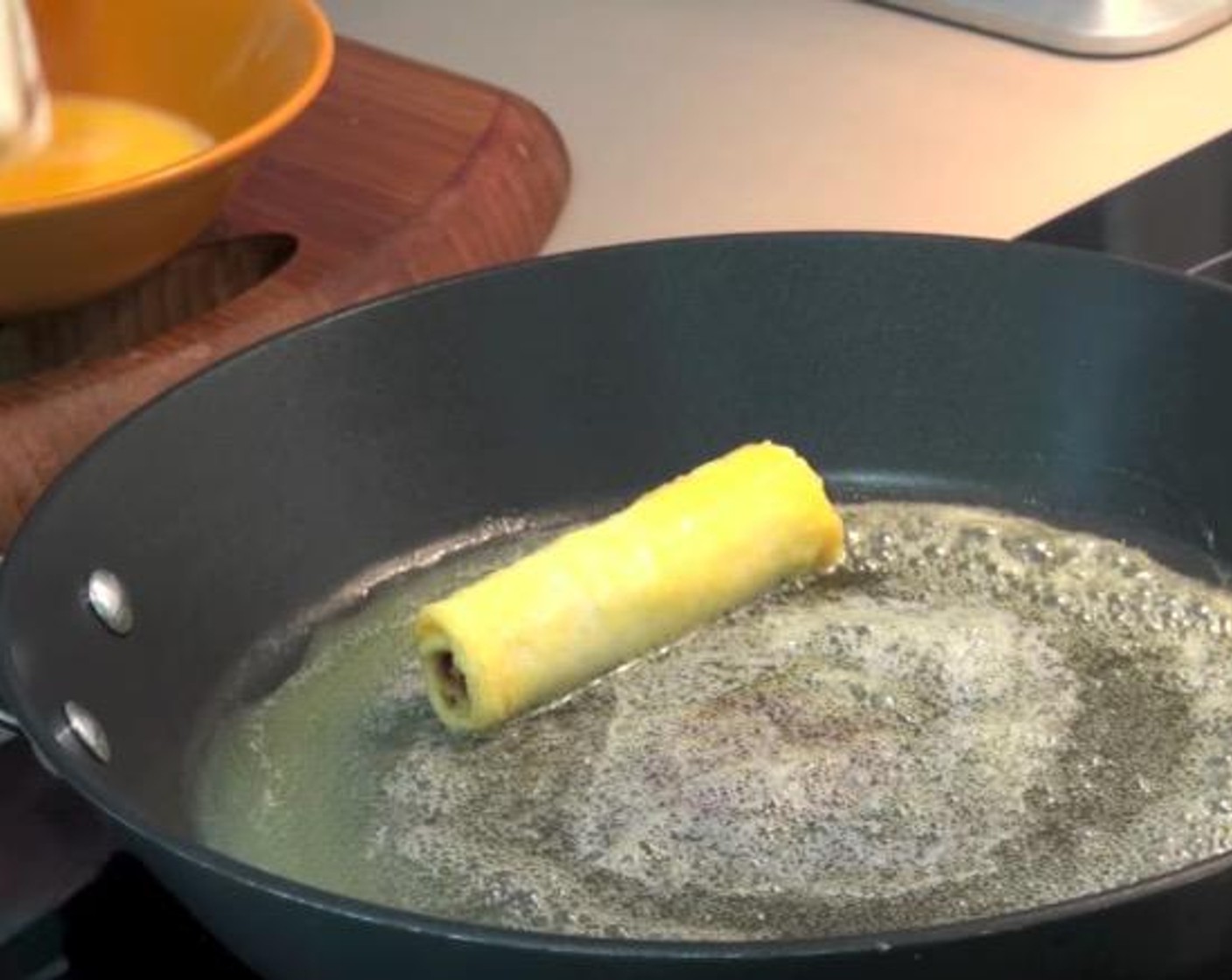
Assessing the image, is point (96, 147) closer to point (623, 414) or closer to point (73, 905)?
point (623, 414)

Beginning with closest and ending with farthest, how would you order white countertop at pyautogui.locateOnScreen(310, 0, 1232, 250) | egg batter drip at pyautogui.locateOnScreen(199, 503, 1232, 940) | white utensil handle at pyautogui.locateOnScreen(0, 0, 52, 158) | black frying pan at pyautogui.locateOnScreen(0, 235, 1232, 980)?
egg batter drip at pyautogui.locateOnScreen(199, 503, 1232, 940), black frying pan at pyautogui.locateOnScreen(0, 235, 1232, 980), white utensil handle at pyautogui.locateOnScreen(0, 0, 52, 158), white countertop at pyautogui.locateOnScreen(310, 0, 1232, 250)

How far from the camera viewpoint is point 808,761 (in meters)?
0.71

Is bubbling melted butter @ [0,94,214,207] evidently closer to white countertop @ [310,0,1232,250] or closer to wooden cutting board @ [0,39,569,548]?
wooden cutting board @ [0,39,569,548]

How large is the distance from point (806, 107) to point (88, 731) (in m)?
0.54

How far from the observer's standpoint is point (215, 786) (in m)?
0.72

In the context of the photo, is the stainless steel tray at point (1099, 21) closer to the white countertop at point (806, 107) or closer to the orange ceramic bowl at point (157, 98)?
the white countertop at point (806, 107)

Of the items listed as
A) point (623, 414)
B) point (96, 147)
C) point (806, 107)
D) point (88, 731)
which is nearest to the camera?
point (88, 731)

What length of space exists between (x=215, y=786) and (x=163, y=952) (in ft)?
0.20

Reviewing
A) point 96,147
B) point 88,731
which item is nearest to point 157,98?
point 96,147

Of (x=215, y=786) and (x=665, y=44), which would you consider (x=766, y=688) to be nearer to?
(x=215, y=786)

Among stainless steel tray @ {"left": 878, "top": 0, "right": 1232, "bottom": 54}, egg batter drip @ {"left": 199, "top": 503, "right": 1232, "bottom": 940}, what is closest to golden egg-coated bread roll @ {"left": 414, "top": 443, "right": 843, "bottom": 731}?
egg batter drip @ {"left": 199, "top": 503, "right": 1232, "bottom": 940}

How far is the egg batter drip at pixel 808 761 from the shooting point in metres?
0.65

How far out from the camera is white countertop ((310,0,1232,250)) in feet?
3.37

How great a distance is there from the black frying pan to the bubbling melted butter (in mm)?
152
